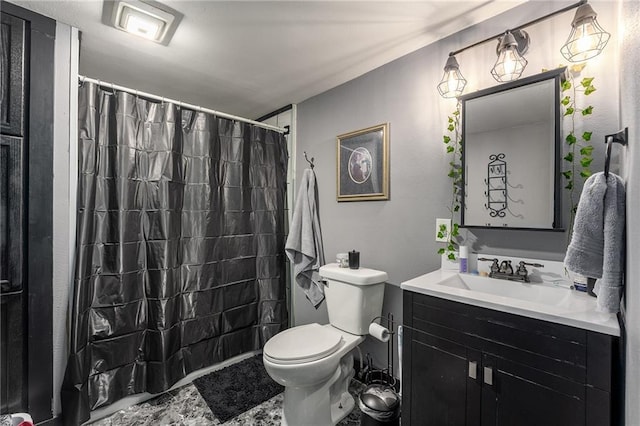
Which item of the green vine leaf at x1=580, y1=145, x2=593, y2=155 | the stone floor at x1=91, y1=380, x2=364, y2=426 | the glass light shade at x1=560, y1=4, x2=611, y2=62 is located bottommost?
the stone floor at x1=91, y1=380, x2=364, y2=426

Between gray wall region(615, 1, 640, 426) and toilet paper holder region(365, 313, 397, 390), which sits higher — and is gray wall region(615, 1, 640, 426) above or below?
above

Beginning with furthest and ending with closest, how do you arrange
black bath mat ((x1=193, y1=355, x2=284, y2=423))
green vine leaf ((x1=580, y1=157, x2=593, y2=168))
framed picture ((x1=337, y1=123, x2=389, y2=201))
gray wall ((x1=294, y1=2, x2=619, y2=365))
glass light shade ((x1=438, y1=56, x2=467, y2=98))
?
1. framed picture ((x1=337, y1=123, x2=389, y2=201))
2. black bath mat ((x1=193, y1=355, x2=284, y2=423))
3. glass light shade ((x1=438, y1=56, x2=467, y2=98))
4. gray wall ((x1=294, y1=2, x2=619, y2=365))
5. green vine leaf ((x1=580, y1=157, x2=593, y2=168))

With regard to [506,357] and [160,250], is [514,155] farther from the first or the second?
[160,250]

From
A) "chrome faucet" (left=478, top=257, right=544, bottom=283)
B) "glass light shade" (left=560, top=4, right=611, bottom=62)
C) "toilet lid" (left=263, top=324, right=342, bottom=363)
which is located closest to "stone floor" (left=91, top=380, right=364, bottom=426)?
"toilet lid" (left=263, top=324, right=342, bottom=363)

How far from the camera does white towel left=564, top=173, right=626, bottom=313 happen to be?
31.6 inches

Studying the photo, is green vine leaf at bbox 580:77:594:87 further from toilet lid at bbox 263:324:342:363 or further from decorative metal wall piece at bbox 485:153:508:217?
toilet lid at bbox 263:324:342:363

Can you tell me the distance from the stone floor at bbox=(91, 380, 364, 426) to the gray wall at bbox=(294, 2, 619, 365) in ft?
2.39

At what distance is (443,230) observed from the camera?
5.15 feet

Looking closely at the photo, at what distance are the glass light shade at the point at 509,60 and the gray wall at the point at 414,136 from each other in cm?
5

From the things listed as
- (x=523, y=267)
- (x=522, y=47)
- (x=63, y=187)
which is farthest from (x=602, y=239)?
(x=63, y=187)

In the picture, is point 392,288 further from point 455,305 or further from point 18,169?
point 18,169

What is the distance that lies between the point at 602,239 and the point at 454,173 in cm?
75

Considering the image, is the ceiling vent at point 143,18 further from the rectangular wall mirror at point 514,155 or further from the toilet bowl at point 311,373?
the toilet bowl at point 311,373

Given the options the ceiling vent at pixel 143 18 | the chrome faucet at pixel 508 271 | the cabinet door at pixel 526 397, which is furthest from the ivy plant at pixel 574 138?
the ceiling vent at pixel 143 18
